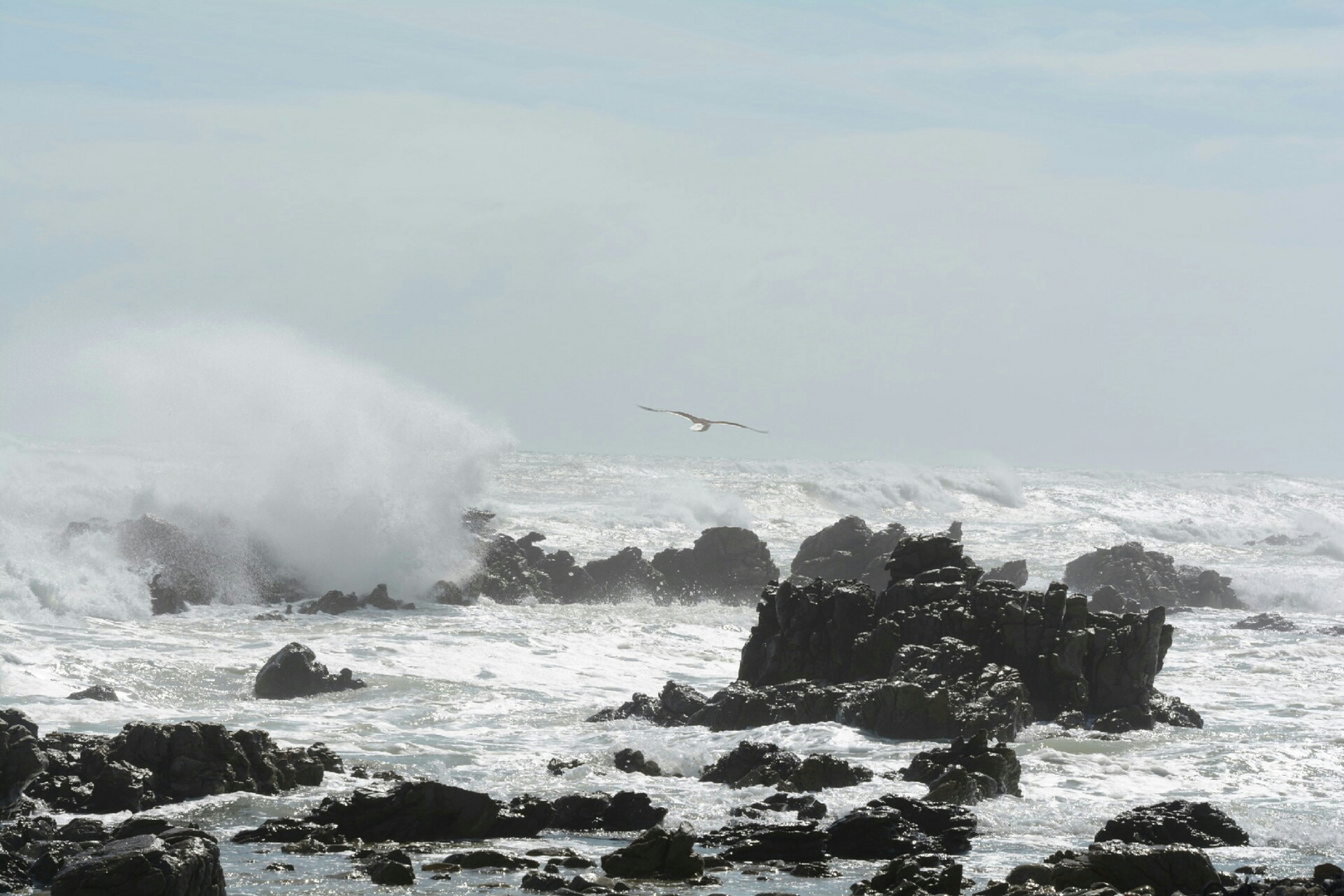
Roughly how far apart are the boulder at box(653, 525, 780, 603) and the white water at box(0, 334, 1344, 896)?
2.40m

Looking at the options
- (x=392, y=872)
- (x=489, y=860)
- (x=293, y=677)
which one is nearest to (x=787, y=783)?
(x=489, y=860)

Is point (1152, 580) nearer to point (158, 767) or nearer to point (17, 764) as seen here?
point (158, 767)

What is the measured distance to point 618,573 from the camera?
128ft

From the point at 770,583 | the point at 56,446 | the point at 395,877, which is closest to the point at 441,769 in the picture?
the point at 395,877

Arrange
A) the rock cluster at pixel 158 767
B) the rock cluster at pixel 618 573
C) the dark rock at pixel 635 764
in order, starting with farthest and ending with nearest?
the rock cluster at pixel 618 573, the dark rock at pixel 635 764, the rock cluster at pixel 158 767

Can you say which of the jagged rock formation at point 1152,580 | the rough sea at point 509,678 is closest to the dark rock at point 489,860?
the rough sea at point 509,678

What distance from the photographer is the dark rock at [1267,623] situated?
35.6 meters

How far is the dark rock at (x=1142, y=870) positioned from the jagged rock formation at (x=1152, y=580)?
28758 millimetres

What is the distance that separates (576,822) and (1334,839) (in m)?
7.74

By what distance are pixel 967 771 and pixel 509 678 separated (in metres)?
10.4

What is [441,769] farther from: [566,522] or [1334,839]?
[566,522]

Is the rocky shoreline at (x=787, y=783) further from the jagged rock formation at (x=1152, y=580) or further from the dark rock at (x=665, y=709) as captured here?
the jagged rock formation at (x=1152, y=580)

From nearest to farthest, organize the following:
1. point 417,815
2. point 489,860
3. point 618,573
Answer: point 489,860 → point 417,815 → point 618,573

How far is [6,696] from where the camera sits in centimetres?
2148
